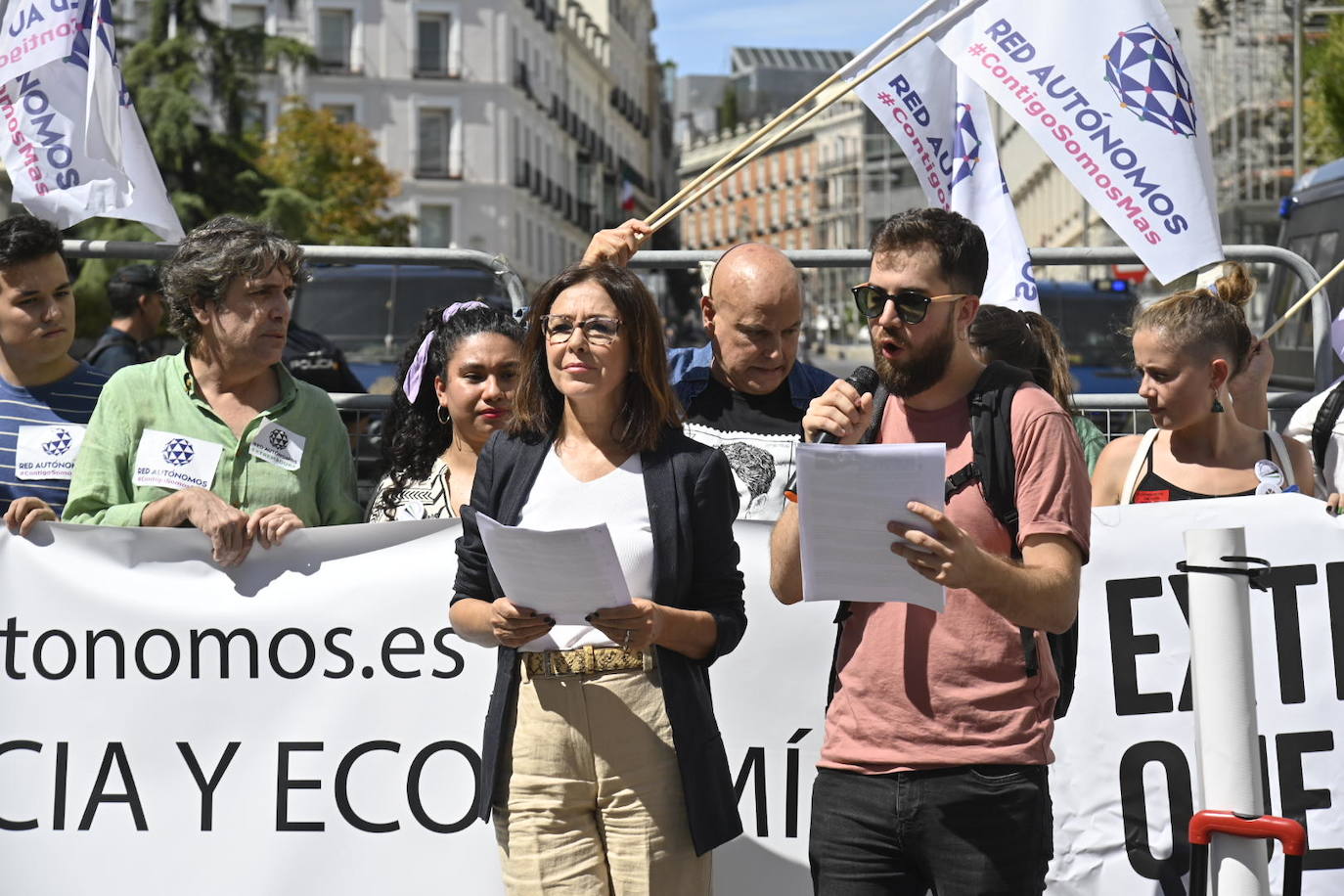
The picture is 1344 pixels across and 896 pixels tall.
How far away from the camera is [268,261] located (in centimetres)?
466

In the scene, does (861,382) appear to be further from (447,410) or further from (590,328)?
(447,410)

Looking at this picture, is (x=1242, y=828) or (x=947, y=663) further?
(x=947, y=663)

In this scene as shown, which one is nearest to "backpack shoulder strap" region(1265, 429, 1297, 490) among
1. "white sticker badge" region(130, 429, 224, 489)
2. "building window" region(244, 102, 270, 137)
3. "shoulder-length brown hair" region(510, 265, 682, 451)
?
"shoulder-length brown hair" region(510, 265, 682, 451)

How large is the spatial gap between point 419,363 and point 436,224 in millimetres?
61466

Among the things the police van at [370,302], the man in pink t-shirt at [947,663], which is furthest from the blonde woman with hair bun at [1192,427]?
the police van at [370,302]

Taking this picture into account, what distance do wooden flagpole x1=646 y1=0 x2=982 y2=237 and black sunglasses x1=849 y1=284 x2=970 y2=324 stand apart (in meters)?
1.20

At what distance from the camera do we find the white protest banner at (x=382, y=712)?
15.7 feet

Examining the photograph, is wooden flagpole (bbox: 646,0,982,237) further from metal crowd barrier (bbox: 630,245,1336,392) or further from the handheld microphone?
the handheld microphone

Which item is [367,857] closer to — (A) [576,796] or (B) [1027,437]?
(A) [576,796]

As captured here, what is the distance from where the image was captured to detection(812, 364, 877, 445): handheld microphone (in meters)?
3.40

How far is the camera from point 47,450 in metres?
4.91

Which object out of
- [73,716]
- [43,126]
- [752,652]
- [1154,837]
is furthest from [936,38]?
[73,716]

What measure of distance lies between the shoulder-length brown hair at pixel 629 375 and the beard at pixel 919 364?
534 mm

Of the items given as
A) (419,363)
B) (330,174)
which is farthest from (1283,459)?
(330,174)
